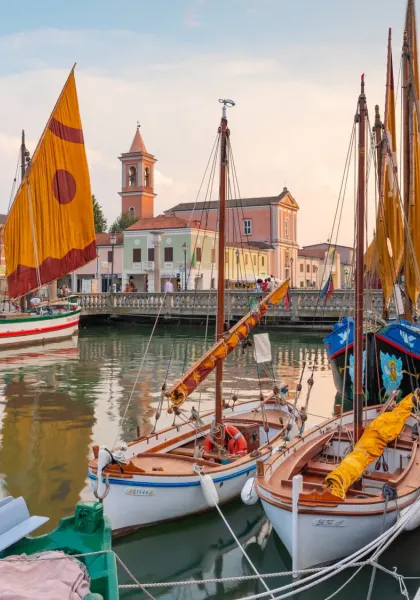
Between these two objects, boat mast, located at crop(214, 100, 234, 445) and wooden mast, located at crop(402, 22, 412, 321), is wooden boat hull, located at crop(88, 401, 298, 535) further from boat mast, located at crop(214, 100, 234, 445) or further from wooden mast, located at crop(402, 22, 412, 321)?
wooden mast, located at crop(402, 22, 412, 321)

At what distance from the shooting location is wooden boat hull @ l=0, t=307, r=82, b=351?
30.6 m

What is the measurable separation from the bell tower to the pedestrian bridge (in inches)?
1320

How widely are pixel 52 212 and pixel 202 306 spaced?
55.9ft

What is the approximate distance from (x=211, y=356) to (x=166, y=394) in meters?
1.15

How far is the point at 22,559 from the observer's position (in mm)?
5203

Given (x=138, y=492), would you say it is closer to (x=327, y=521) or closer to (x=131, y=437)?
(x=327, y=521)

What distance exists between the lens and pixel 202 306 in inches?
1646

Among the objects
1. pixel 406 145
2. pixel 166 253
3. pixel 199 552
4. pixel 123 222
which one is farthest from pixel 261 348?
pixel 123 222

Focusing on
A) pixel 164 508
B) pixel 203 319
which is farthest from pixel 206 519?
pixel 203 319

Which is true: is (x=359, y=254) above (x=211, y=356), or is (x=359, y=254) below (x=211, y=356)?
above

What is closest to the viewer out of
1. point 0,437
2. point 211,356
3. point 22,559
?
point 22,559

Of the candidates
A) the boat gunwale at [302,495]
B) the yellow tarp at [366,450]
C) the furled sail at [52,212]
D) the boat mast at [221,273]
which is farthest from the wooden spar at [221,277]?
the furled sail at [52,212]

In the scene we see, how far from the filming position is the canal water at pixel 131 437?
7.38 m

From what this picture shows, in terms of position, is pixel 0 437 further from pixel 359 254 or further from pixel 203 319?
pixel 203 319
